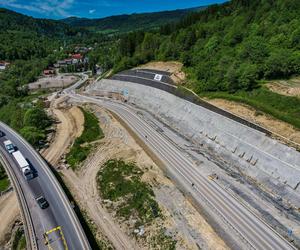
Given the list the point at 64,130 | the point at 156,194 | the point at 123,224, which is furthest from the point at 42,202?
the point at 64,130

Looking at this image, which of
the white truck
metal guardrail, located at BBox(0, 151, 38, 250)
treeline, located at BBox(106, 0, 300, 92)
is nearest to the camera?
metal guardrail, located at BBox(0, 151, 38, 250)

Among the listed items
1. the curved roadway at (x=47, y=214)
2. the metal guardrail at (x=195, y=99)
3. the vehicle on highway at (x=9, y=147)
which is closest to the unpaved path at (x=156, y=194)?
the curved roadway at (x=47, y=214)

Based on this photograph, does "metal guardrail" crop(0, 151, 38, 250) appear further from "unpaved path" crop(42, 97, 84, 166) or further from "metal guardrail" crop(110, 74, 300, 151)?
"metal guardrail" crop(110, 74, 300, 151)

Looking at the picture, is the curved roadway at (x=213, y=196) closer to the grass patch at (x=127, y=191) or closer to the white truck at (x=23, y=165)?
the grass patch at (x=127, y=191)

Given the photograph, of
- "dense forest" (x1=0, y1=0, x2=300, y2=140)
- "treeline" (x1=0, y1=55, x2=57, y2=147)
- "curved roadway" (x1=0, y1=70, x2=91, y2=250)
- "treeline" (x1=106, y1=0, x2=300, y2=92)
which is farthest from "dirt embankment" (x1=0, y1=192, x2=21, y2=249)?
"treeline" (x1=106, y1=0, x2=300, y2=92)

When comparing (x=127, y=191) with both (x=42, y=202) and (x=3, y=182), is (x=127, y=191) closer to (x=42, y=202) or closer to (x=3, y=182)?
(x=42, y=202)
